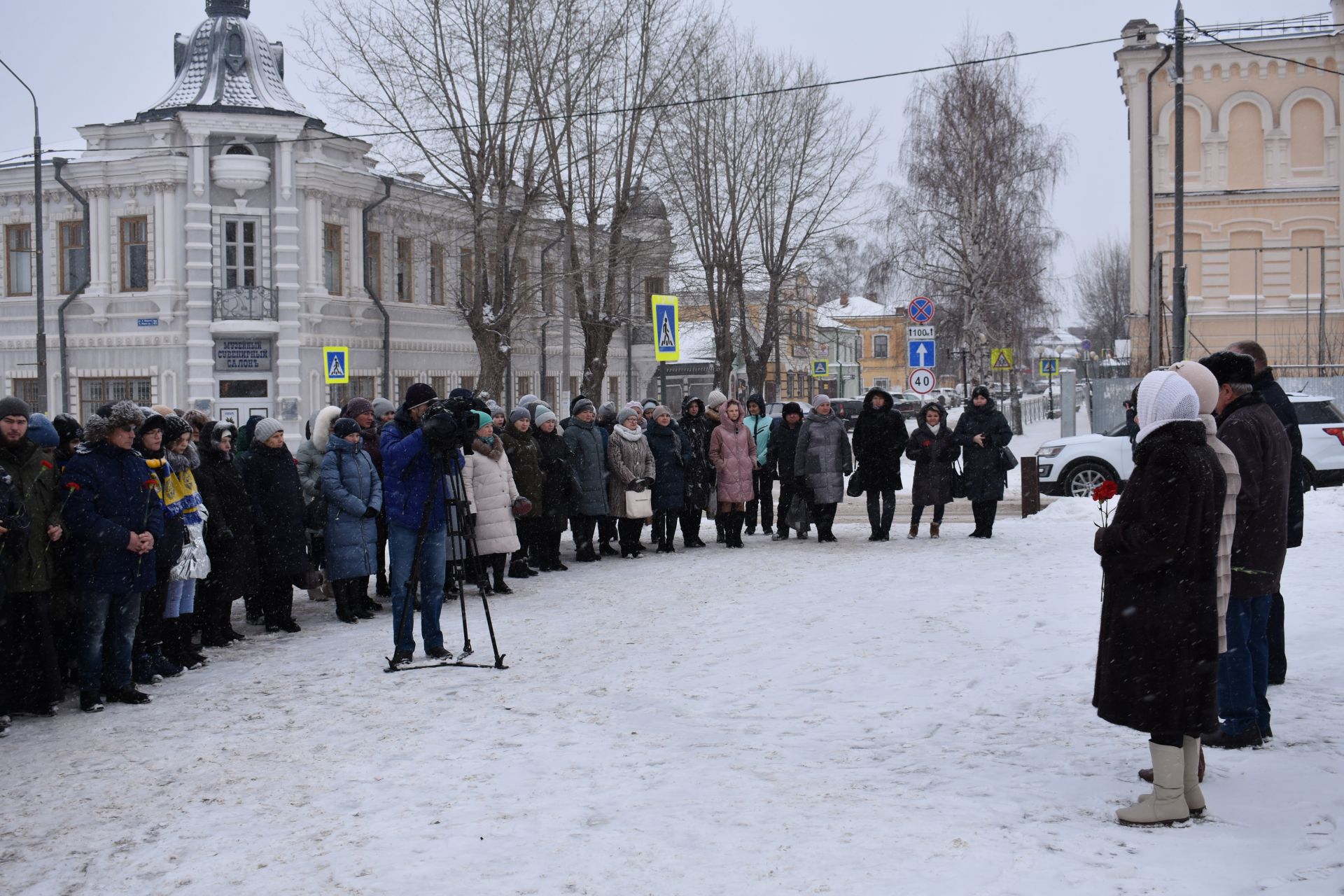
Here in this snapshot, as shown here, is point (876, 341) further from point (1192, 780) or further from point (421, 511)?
point (1192, 780)

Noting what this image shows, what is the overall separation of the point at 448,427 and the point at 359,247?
96.9 feet

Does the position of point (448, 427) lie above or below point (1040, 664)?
above

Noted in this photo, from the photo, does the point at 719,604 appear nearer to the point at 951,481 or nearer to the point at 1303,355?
the point at 951,481

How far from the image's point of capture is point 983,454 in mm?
15953

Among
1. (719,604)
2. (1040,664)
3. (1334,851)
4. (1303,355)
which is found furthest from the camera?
(1303,355)

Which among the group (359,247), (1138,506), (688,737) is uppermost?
(359,247)

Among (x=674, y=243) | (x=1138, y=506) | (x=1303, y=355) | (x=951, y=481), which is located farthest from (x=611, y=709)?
(x=1303, y=355)

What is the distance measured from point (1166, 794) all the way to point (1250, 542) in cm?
160

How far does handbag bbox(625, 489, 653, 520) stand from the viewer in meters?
15.3

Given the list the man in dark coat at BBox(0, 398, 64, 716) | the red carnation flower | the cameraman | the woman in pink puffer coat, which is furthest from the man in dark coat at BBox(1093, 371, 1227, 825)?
the woman in pink puffer coat

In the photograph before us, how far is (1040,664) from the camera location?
8648 millimetres

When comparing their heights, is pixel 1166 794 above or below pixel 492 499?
below

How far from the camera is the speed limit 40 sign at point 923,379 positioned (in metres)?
20.6

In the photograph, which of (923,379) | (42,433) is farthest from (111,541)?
(923,379)
